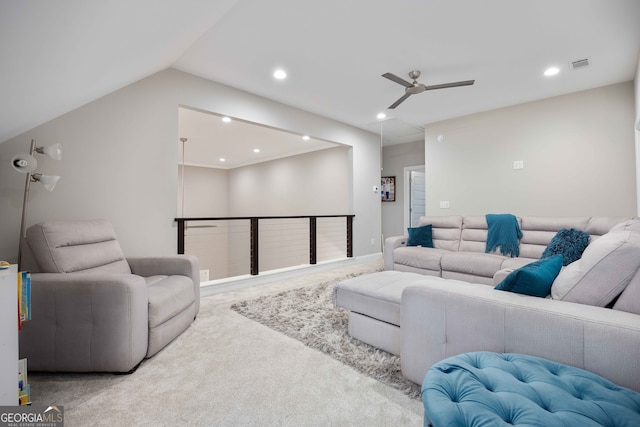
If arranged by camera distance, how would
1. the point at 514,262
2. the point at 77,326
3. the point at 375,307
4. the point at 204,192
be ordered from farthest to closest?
the point at 204,192
the point at 514,262
the point at 375,307
the point at 77,326

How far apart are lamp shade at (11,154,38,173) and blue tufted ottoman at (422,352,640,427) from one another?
2822 mm

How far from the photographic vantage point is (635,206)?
348 centimetres

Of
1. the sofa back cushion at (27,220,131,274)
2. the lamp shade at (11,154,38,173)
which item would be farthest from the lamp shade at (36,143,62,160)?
the sofa back cushion at (27,220,131,274)

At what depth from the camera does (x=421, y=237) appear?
411 cm

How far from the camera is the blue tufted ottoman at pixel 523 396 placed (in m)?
0.74

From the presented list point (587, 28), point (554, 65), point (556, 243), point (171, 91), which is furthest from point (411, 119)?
point (171, 91)

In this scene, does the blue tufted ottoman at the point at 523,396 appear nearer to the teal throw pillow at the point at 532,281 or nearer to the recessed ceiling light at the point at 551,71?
the teal throw pillow at the point at 532,281

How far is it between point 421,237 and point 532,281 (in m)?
2.90

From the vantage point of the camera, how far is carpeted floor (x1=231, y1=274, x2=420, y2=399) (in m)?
1.72

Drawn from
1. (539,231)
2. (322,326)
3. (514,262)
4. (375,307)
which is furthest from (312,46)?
(539,231)

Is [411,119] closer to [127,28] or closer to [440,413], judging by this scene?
[127,28]

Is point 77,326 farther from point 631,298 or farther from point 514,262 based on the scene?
point 514,262

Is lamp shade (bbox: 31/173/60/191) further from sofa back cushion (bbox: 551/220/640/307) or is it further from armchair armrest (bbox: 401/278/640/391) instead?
sofa back cushion (bbox: 551/220/640/307)

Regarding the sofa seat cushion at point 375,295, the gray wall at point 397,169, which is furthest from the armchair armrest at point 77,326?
the gray wall at point 397,169
